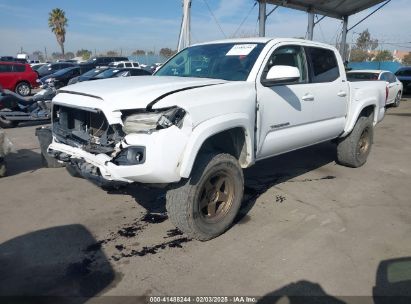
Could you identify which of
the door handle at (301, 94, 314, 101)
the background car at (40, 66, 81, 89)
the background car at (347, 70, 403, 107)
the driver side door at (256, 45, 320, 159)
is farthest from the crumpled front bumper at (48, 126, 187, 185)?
the background car at (40, 66, 81, 89)

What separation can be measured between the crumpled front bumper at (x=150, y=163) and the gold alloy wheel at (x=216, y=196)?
55 cm

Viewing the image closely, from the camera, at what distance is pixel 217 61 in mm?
4555

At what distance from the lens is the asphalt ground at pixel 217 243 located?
10.1ft

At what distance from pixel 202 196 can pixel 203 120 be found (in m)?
0.79

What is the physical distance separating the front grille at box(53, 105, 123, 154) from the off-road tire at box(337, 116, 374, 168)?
4.19 metres

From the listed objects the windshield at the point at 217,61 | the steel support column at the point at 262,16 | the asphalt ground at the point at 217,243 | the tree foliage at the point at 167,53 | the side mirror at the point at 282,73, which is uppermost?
the tree foliage at the point at 167,53

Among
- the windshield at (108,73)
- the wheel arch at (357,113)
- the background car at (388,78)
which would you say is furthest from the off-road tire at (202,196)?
the windshield at (108,73)

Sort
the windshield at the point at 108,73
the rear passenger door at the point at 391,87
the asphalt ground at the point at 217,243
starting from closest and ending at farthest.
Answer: the asphalt ground at the point at 217,243
the rear passenger door at the point at 391,87
the windshield at the point at 108,73

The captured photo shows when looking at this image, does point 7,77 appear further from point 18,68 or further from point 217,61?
point 217,61

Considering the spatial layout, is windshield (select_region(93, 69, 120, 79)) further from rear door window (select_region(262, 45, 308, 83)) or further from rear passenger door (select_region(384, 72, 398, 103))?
rear door window (select_region(262, 45, 308, 83))

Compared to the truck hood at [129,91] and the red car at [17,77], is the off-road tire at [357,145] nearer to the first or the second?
the truck hood at [129,91]

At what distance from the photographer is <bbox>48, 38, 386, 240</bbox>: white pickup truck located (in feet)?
10.5

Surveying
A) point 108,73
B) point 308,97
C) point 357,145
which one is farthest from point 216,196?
point 108,73

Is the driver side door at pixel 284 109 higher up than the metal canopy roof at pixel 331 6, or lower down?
lower down
